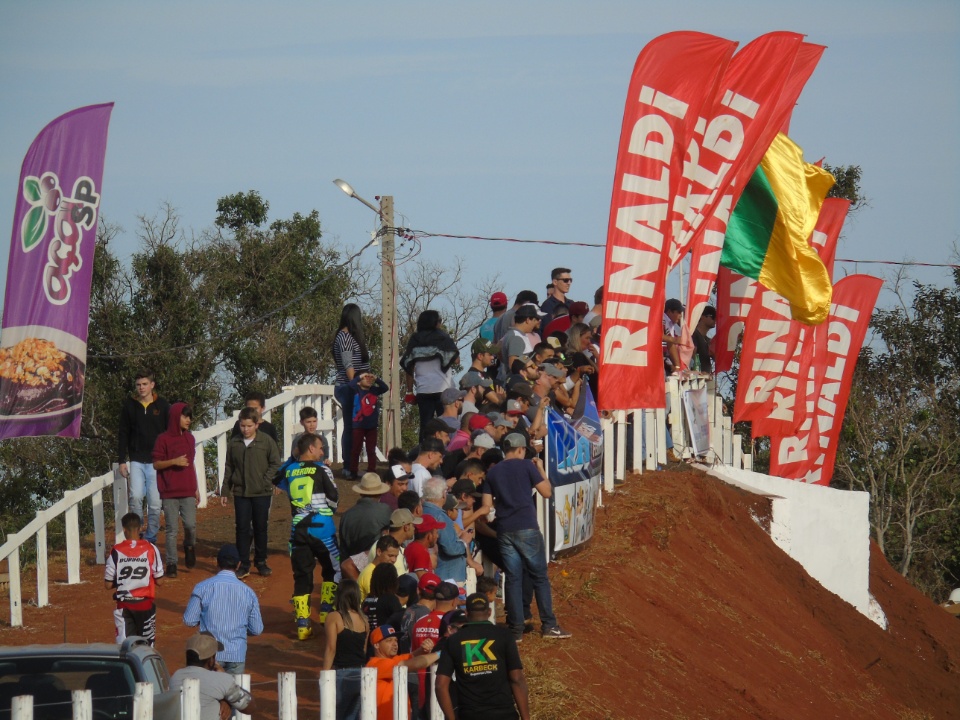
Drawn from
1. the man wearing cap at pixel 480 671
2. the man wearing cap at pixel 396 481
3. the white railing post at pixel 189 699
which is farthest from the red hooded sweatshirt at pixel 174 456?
the white railing post at pixel 189 699

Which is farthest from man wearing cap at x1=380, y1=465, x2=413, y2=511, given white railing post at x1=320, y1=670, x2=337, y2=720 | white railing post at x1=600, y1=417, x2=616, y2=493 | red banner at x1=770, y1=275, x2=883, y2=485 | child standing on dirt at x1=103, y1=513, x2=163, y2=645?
red banner at x1=770, y1=275, x2=883, y2=485

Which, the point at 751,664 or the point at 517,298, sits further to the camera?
the point at 517,298

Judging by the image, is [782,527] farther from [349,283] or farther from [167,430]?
[349,283]

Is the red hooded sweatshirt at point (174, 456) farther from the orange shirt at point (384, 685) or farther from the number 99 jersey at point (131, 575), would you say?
the orange shirt at point (384, 685)

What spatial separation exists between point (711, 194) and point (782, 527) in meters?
6.48

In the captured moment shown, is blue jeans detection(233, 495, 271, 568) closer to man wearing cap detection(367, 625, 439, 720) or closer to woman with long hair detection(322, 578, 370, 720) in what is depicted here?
woman with long hair detection(322, 578, 370, 720)

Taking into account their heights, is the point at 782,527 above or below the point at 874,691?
above

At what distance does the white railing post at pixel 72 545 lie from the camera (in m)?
15.6

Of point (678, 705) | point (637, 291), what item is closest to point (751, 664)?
point (678, 705)

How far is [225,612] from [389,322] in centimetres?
1184

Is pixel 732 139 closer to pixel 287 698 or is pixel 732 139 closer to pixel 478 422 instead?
pixel 478 422

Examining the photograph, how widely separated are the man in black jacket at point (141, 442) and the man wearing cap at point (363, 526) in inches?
144

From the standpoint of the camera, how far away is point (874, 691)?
18.0m

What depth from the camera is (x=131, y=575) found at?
11.1 metres
